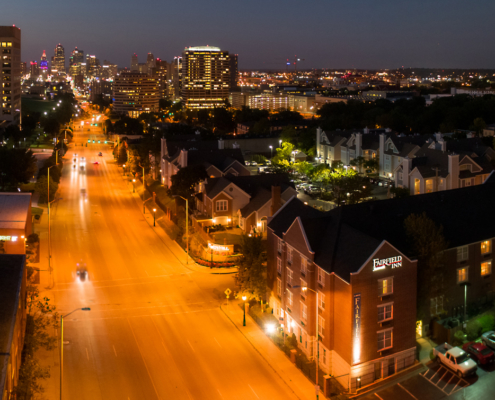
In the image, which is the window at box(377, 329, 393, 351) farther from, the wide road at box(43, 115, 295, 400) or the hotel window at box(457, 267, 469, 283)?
the hotel window at box(457, 267, 469, 283)

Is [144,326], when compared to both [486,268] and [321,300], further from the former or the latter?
[486,268]

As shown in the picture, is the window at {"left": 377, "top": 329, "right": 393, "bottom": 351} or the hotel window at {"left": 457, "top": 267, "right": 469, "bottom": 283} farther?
the hotel window at {"left": 457, "top": 267, "right": 469, "bottom": 283}

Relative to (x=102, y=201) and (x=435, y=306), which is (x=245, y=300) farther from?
(x=102, y=201)

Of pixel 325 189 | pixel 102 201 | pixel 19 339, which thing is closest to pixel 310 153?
pixel 325 189

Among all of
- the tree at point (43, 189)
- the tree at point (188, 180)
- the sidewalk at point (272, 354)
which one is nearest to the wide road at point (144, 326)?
the sidewalk at point (272, 354)

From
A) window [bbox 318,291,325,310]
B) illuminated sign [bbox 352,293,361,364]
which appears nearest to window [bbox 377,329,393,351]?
illuminated sign [bbox 352,293,361,364]

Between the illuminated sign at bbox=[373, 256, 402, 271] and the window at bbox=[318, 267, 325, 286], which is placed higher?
the illuminated sign at bbox=[373, 256, 402, 271]

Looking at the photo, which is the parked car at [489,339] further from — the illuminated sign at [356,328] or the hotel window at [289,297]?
A: the hotel window at [289,297]
